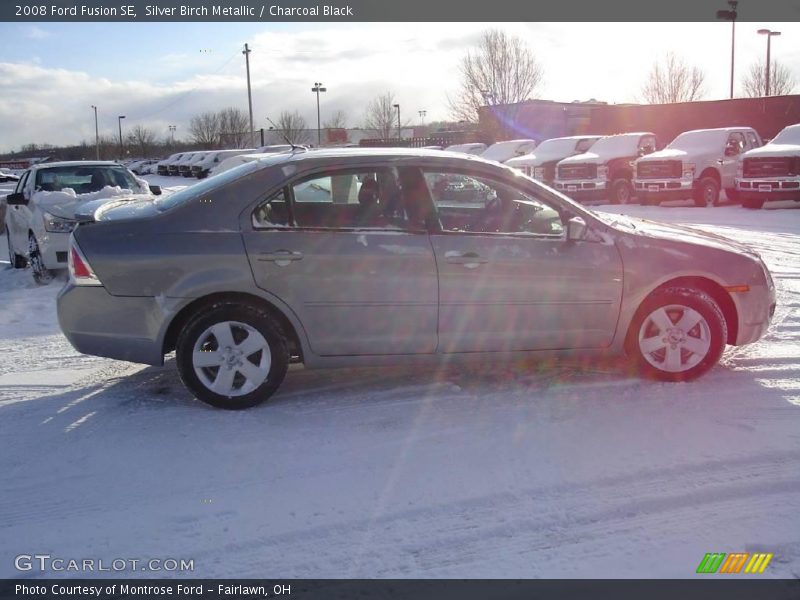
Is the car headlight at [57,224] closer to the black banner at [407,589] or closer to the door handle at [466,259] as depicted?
the door handle at [466,259]

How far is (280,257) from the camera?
4879 mm

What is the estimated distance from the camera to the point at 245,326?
487 centimetres

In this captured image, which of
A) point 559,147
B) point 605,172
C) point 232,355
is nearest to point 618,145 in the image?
point 605,172

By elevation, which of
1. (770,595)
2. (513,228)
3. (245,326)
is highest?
(513,228)

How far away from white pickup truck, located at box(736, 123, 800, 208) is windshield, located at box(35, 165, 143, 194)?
13.2 m

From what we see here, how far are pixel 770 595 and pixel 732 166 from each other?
18102 millimetres

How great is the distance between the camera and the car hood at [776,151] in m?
17.3

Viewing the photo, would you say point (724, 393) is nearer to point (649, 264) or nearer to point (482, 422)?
point (649, 264)

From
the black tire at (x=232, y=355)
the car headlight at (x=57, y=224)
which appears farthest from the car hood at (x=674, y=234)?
the car headlight at (x=57, y=224)

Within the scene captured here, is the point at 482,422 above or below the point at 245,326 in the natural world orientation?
below

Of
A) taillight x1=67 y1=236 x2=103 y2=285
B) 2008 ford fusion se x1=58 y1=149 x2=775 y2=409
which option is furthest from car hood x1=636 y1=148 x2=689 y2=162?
taillight x1=67 y1=236 x2=103 y2=285

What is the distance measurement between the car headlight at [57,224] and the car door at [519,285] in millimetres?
6106

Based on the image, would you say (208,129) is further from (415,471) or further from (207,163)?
(415,471)

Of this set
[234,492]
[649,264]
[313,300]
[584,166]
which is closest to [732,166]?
[584,166]
